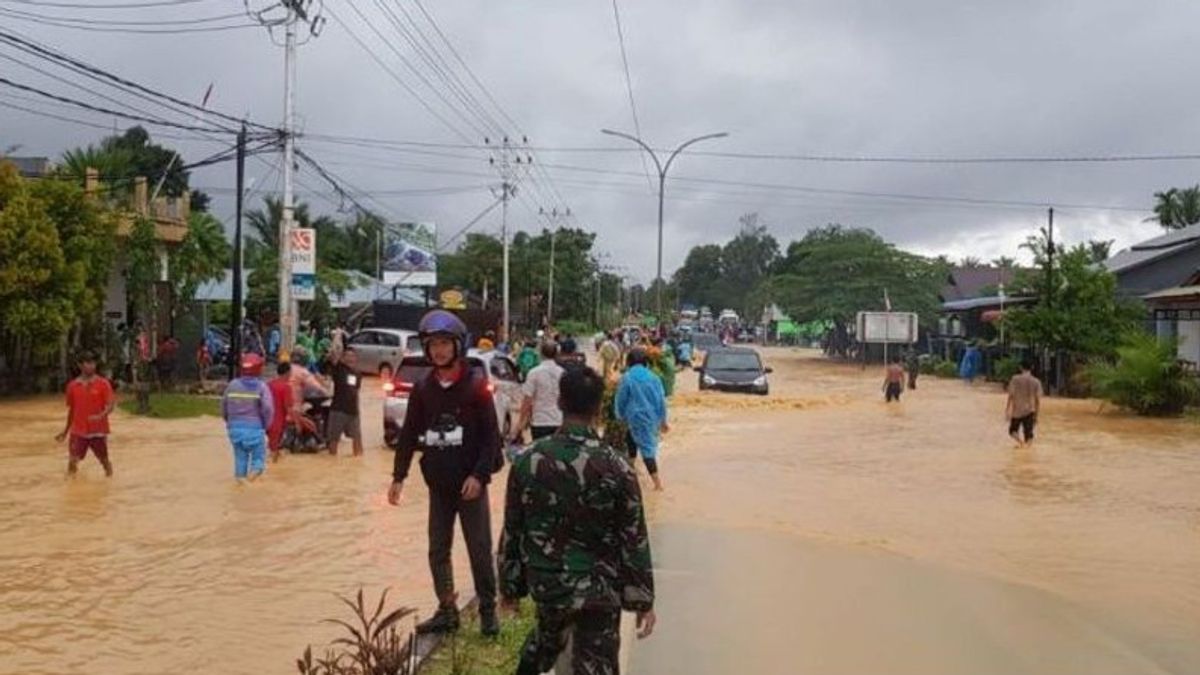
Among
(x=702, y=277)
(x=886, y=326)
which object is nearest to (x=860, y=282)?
(x=886, y=326)

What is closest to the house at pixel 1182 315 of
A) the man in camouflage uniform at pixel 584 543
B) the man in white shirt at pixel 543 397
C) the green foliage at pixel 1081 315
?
the green foliage at pixel 1081 315

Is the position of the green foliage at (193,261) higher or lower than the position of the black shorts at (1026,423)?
higher

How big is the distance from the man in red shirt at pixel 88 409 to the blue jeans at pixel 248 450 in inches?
56.6

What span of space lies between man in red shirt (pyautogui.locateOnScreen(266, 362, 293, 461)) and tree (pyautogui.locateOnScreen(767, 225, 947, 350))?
5449 centimetres

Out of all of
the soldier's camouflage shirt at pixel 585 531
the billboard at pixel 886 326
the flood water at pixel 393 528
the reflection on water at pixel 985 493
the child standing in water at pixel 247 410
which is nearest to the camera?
the soldier's camouflage shirt at pixel 585 531

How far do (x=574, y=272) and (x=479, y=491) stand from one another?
72.6 meters

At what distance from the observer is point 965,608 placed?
9008 millimetres

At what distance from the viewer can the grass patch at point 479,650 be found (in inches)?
242

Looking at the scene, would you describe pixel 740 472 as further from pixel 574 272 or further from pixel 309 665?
pixel 574 272

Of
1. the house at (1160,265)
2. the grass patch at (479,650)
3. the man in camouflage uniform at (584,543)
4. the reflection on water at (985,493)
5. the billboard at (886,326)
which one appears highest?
the house at (1160,265)

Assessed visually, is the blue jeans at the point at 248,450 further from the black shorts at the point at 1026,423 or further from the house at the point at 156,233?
the house at the point at 156,233

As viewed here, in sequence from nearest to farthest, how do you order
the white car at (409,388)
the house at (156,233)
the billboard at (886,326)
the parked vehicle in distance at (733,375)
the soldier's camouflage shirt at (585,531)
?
the soldier's camouflage shirt at (585,531), the white car at (409,388), the house at (156,233), the parked vehicle in distance at (733,375), the billboard at (886,326)

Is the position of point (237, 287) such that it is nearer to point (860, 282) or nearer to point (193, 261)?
point (193, 261)

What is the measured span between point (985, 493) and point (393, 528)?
822 centimetres
